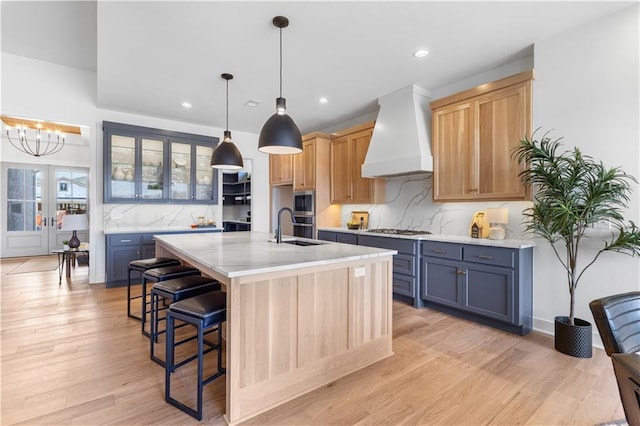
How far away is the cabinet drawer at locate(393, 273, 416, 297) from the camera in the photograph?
382cm

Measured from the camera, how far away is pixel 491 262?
309cm

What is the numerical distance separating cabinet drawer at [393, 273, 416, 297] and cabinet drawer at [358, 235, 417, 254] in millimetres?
330

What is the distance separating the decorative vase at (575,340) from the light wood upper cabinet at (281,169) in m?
4.56

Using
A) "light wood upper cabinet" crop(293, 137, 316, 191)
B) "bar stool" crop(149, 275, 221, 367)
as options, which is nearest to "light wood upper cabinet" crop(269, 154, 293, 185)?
"light wood upper cabinet" crop(293, 137, 316, 191)

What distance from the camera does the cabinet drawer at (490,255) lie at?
2957 millimetres

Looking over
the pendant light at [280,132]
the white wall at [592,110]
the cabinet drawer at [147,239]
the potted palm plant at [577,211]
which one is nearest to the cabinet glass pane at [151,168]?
the cabinet drawer at [147,239]

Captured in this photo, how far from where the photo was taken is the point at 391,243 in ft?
13.3

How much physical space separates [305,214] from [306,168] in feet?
2.72

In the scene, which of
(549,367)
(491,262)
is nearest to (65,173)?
(491,262)

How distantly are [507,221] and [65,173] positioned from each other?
907 centimetres

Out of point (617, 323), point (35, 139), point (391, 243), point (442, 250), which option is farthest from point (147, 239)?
point (617, 323)

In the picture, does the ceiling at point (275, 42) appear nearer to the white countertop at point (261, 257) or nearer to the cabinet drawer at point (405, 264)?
the white countertop at point (261, 257)

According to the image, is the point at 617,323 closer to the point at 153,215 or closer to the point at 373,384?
the point at 373,384

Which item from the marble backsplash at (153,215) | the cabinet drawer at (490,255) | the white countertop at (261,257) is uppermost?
the marble backsplash at (153,215)
